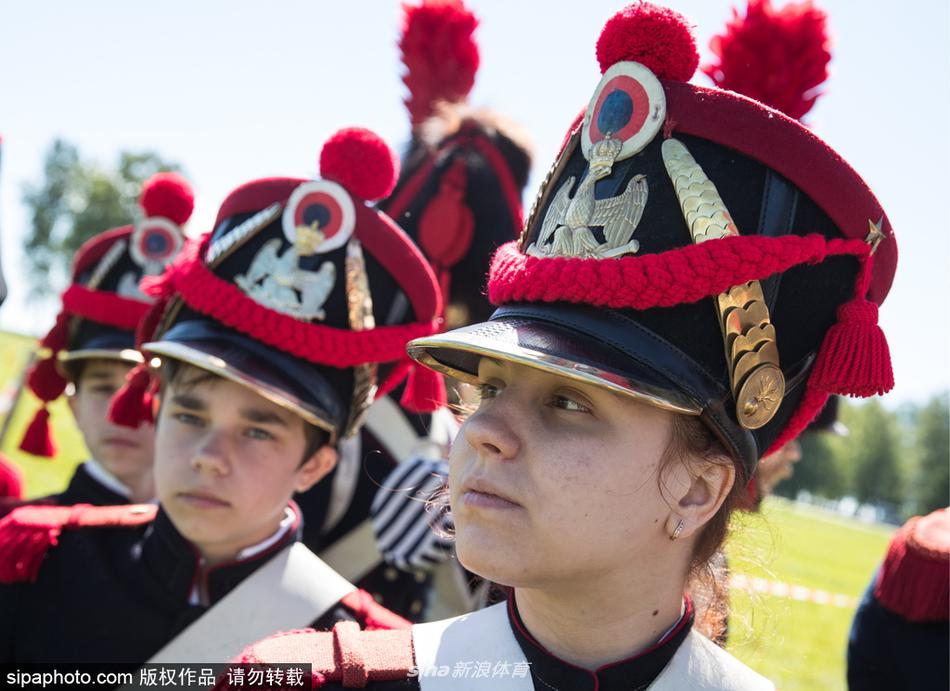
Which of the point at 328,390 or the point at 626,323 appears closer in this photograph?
the point at 626,323

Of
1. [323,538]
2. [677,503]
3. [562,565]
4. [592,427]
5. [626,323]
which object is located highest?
[626,323]

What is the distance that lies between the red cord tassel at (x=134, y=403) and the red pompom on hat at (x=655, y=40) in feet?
7.03

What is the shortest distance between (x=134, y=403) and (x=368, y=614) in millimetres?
1219

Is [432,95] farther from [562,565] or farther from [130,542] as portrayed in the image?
→ [562,565]

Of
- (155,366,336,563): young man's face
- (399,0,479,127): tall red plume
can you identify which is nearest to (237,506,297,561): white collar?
(155,366,336,563): young man's face

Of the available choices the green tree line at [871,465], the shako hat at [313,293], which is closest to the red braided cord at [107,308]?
the shako hat at [313,293]

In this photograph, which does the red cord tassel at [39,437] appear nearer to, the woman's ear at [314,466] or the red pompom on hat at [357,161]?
the woman's ear at [314,466]

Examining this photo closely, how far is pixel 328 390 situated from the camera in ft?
9.65

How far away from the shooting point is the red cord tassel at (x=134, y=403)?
3363 millimetres

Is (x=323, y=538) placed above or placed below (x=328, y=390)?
below

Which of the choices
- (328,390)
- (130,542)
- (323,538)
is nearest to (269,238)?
(328,390)

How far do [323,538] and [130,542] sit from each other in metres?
0.92

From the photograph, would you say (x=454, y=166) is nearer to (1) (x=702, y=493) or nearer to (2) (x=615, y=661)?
(1) (x=702, y=493)

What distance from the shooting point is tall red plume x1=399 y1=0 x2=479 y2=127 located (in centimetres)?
429
